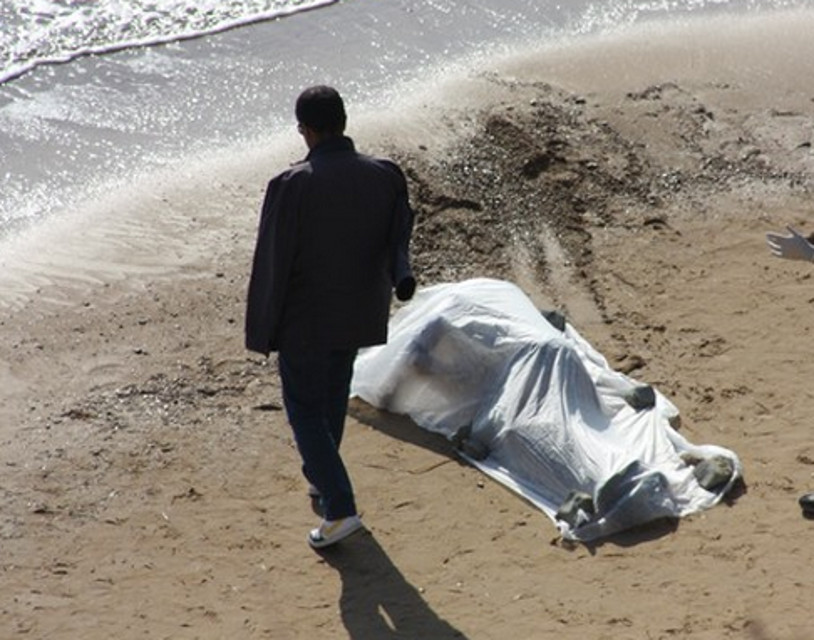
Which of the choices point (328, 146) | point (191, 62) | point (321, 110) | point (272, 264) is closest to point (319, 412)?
point (272, 264)

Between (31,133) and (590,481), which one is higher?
(31,133)

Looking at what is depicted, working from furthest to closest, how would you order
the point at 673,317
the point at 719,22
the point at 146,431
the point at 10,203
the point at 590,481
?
the point at 719,22 < the point at 10,203 < the point at 673,317 < the point at 146,431 < the point at 590,481

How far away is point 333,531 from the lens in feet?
20.7

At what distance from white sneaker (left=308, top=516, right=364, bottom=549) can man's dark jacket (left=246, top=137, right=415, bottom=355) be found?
69cm

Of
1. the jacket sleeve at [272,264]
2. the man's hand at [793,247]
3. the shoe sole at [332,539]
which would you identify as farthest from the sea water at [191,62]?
the man's hand at [793,247]

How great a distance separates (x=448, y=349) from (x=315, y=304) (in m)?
1.25

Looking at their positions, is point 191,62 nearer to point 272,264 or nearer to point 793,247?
point 272,264

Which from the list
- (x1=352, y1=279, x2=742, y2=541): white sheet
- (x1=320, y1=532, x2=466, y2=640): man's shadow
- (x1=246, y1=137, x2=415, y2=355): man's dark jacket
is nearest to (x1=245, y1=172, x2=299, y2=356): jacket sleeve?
(x1=246, y1=137, x2=415, y2=355): man's dark jacket

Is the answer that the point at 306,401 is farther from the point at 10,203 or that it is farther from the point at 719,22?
the point at 719,22

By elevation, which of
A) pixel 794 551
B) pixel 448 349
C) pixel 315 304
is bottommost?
pixel 794 551

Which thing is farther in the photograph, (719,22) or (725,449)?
(719,22)

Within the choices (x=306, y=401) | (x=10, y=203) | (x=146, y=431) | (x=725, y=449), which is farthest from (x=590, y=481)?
(x=10, y=203)

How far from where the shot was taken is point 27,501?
6.64 meters

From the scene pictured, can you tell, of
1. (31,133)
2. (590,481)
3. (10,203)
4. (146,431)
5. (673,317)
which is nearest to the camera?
(590,481)
